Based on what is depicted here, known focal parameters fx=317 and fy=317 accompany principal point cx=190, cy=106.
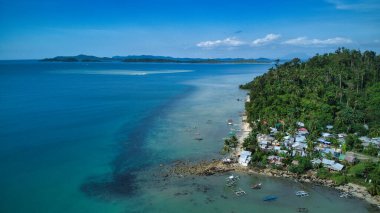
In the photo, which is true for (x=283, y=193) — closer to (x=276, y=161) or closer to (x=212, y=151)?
(x=276, y=161)

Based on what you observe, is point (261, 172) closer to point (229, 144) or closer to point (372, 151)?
point (229, 144)

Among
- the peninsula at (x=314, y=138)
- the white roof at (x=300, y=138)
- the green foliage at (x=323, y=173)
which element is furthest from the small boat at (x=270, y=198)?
the white roof at (x=300, y=138)

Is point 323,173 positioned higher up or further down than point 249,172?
higher up

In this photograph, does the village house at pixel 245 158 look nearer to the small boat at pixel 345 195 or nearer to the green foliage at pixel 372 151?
the small boat at pixel 345 195

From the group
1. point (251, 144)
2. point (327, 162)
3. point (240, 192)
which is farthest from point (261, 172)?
point (327, 162)

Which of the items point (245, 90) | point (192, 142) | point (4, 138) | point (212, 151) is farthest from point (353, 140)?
point (245, 90)
